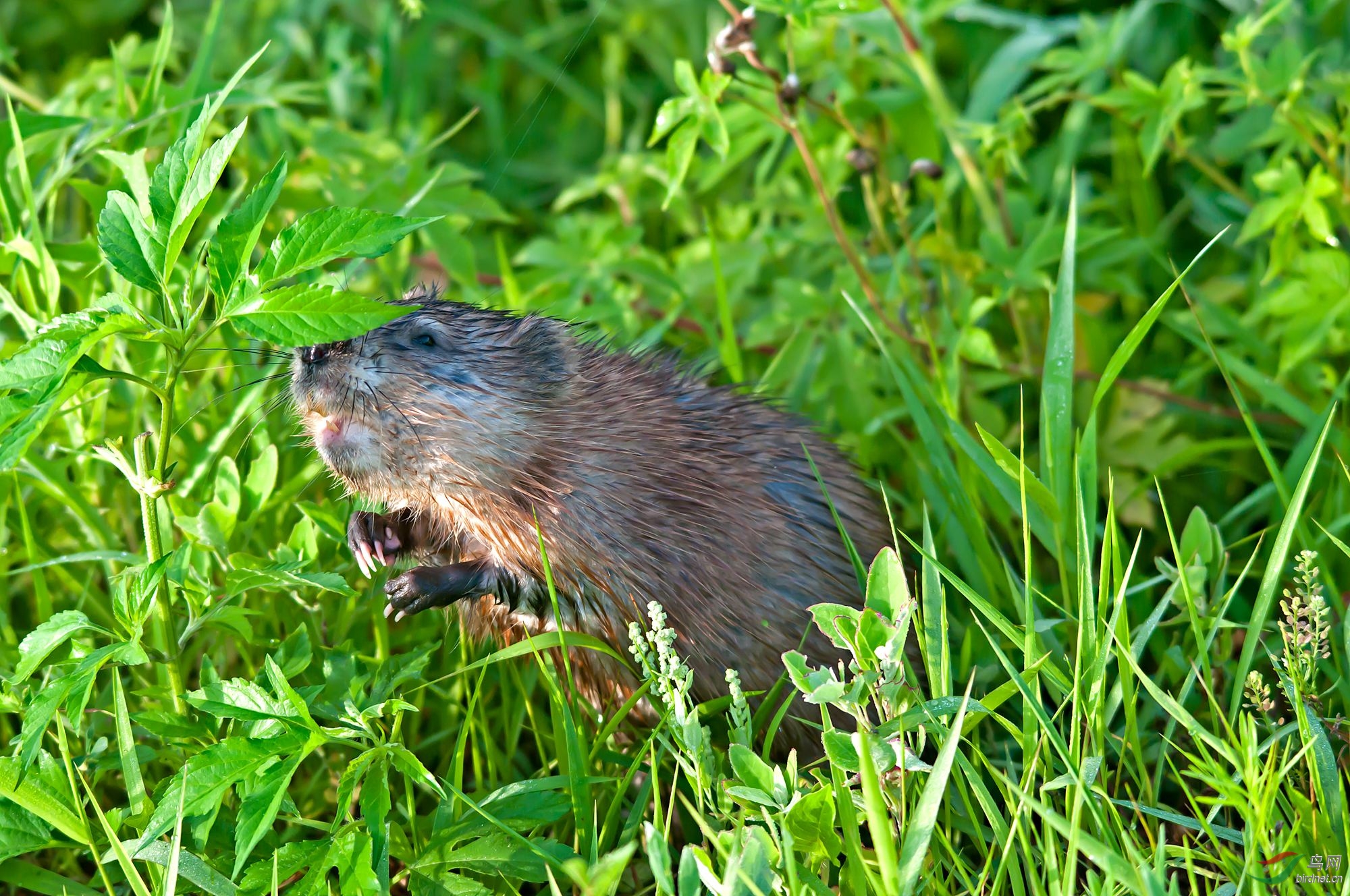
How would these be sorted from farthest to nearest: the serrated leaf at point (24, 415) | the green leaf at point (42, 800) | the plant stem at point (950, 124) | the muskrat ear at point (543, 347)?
1. the plant stem at point (950, 124)
2. the muskrat ear at point (543, 347)
3. the green leaf at point (42, 800)
4. the serrated leaf at point (24, 415)

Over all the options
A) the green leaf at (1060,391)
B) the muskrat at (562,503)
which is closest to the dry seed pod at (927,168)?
the green leaf at (1060,391)

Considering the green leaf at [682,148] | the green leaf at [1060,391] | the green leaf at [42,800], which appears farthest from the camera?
the green leaf at [682,148]

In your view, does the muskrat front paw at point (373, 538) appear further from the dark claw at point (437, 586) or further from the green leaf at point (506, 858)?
the green leaf at point (506, 858)

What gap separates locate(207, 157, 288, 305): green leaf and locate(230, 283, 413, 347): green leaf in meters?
0.12

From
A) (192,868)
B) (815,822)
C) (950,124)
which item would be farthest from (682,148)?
(192,868)

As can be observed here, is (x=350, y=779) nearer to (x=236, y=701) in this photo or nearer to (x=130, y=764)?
(x=236, y=701)

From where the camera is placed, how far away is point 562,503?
11.0 feet

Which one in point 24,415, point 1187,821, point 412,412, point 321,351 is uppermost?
point 24,415

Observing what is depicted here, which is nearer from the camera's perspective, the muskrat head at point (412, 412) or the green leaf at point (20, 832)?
the green leaf at point (20, 832)

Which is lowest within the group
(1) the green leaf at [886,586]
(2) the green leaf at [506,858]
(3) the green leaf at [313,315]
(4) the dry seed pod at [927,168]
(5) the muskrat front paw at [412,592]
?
(2) the green leaf at [506,858]

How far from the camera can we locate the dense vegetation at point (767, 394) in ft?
8.50

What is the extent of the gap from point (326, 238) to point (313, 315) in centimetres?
18

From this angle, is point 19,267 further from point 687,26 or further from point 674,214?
point 687,26

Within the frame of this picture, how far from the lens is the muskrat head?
3.23m
